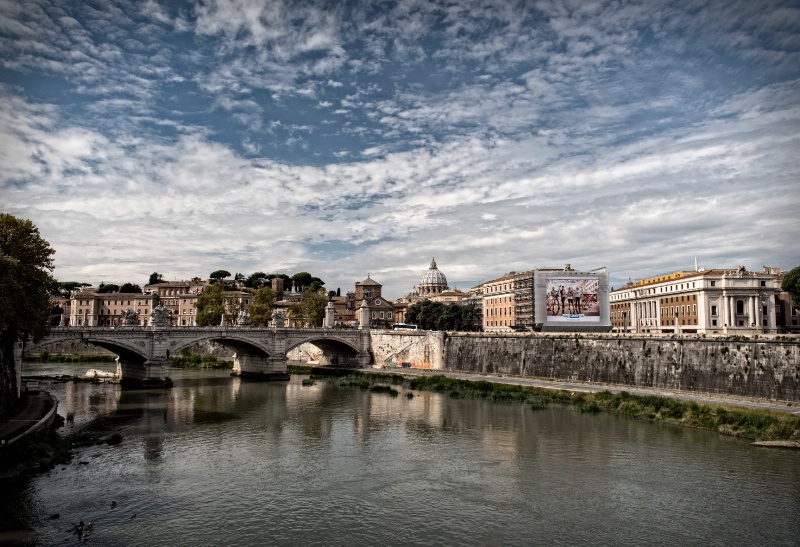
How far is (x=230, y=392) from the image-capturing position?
47125 mm

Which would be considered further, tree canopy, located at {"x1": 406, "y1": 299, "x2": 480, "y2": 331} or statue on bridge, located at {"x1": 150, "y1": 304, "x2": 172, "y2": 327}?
tree canopy, located at {"x1": 406, "y1": 299, "x2": 480, "y2": 331}

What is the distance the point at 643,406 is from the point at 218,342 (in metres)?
40.3

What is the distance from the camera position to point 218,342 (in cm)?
5812

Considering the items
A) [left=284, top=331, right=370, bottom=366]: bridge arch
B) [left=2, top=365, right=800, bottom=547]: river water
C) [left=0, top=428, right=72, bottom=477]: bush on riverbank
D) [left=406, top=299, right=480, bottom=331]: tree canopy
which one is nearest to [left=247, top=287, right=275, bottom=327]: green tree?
[left=284, top=331, right=370, bottom=366]: bridge arch

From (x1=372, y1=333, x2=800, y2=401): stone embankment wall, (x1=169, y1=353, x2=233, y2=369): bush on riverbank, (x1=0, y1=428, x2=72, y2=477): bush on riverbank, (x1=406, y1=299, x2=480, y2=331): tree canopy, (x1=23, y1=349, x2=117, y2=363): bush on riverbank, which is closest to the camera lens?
(x1=0, y1=428, x2=72, y2=477): bush on riverbank

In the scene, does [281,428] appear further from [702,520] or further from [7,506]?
[702,520]

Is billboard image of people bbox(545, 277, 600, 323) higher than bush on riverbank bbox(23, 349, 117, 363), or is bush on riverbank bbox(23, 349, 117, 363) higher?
billboard image of people bbox(545, 277, 600, 323)

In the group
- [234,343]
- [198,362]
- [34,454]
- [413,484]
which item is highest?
[234,343]

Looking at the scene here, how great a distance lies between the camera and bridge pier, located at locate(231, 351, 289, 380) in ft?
185

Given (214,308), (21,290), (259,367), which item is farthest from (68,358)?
(21,290)

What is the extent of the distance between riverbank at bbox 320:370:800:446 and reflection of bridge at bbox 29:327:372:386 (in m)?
11.6

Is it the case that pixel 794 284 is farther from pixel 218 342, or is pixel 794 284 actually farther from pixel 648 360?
pixel 218 342

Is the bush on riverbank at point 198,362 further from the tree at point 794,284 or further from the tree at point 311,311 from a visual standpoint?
the tree at point 794,284

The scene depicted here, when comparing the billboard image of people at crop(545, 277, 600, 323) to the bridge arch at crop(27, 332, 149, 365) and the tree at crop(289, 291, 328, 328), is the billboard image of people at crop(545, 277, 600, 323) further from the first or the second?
the bridge arch at crop(27, 332, 149, 365)
